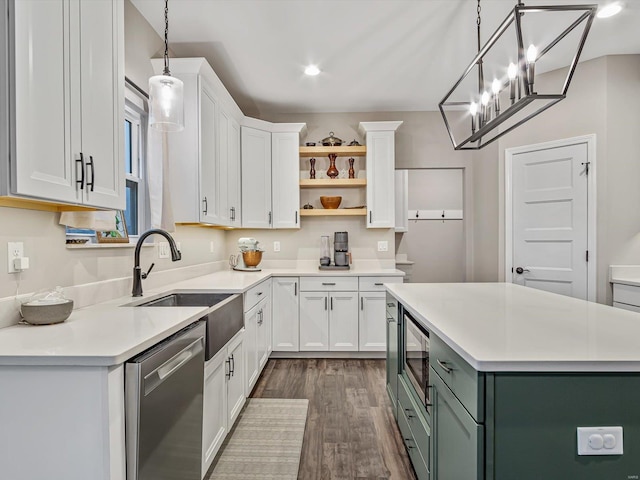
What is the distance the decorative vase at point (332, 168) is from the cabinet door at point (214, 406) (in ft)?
8.44

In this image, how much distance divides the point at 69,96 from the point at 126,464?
1271mm

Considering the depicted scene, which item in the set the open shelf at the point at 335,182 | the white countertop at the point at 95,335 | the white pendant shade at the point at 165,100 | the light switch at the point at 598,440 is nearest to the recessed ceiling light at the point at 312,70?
the open shelf at the point at 335,182

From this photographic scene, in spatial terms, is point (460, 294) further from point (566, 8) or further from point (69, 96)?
point (69, 96)

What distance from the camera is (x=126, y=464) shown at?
1064mm

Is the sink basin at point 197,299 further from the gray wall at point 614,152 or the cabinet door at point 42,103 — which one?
the gray wall at point 614,152

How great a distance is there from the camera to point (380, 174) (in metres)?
3.98

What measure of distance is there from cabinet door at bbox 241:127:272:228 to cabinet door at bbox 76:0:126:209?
85.4 inches

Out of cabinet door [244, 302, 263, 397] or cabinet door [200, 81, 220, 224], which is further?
cabinet door [200, 81, 220, 224]

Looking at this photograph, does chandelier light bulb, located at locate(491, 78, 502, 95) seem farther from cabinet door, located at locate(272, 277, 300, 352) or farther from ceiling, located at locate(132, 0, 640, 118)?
cabinet door, located at locate(272, 277, 300, 352)

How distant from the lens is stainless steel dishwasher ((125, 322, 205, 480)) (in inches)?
42.3

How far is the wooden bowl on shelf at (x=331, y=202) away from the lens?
13.4 ft

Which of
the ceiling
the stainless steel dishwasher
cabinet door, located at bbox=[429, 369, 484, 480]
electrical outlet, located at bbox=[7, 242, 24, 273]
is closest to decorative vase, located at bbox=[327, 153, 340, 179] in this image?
the ceiling

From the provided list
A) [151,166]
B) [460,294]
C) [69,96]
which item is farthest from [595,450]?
[151,166]

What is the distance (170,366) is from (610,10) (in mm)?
3496
